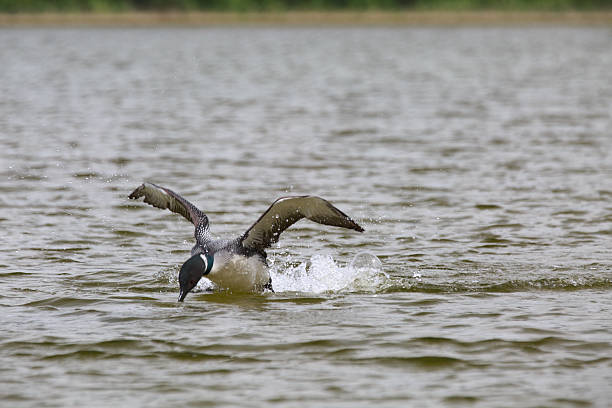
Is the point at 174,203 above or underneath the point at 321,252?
above

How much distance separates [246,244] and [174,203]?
105cm

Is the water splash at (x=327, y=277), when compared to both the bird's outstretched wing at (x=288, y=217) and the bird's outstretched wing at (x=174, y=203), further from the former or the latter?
the bird's outstretched wing at (x=174, y=203)

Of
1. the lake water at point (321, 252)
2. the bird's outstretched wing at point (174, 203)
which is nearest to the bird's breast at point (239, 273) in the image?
the lake water at point (321, 252)

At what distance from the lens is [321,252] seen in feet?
42.8

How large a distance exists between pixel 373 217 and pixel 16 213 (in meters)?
4.81

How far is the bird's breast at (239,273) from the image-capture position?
35.2 feet

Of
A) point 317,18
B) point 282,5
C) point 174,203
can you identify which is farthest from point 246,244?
point 317,18

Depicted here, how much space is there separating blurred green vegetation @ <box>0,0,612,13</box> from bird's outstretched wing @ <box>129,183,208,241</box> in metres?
70.3

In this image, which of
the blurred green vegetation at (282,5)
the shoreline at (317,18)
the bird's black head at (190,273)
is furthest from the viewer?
the blurred green vegetation at (282,5)

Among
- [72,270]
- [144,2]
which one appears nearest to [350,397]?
[72,270]

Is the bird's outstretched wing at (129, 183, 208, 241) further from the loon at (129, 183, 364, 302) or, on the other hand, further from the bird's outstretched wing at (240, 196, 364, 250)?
the bird's outstretched wing at (240, 196, 364, 250)

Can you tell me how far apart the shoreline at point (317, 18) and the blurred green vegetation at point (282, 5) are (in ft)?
1.93

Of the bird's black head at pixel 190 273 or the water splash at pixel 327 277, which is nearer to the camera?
the bird's black head at pixel 190 273

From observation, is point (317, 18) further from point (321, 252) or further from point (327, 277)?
point (327, 277)
